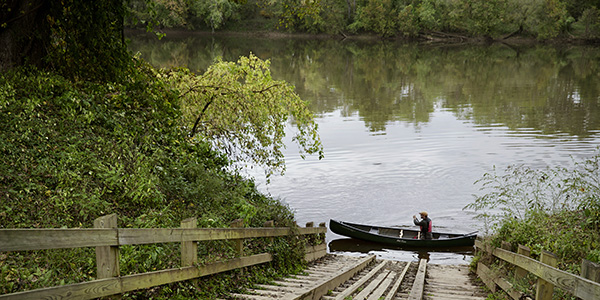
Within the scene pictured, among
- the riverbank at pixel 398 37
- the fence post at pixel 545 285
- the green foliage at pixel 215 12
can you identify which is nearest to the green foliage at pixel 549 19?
the riverbank at pixel 398 37

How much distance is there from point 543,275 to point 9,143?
691 cm

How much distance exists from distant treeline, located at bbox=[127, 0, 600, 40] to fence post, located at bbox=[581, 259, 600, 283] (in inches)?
2947

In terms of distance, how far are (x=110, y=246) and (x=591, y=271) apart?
389 centimetres

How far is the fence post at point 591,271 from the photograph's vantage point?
4.05 m

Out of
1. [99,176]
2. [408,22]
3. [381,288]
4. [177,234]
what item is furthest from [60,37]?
[408,22]

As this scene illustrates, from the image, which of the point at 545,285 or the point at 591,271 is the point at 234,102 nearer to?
the point at 545,285

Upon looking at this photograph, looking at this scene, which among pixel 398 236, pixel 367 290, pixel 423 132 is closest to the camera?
pixel 367 290

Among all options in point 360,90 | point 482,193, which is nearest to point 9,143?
point 482,193

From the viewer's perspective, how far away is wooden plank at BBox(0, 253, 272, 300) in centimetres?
356

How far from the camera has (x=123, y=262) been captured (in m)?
5.44

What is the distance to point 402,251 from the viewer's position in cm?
1855

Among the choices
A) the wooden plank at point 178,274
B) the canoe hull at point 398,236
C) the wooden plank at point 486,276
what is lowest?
the canoe hull at point 398,236

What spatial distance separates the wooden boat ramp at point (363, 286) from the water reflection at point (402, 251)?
5.81 meters

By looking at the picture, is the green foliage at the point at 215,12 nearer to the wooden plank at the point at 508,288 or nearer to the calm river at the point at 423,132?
the calm river at the point at 423,132
